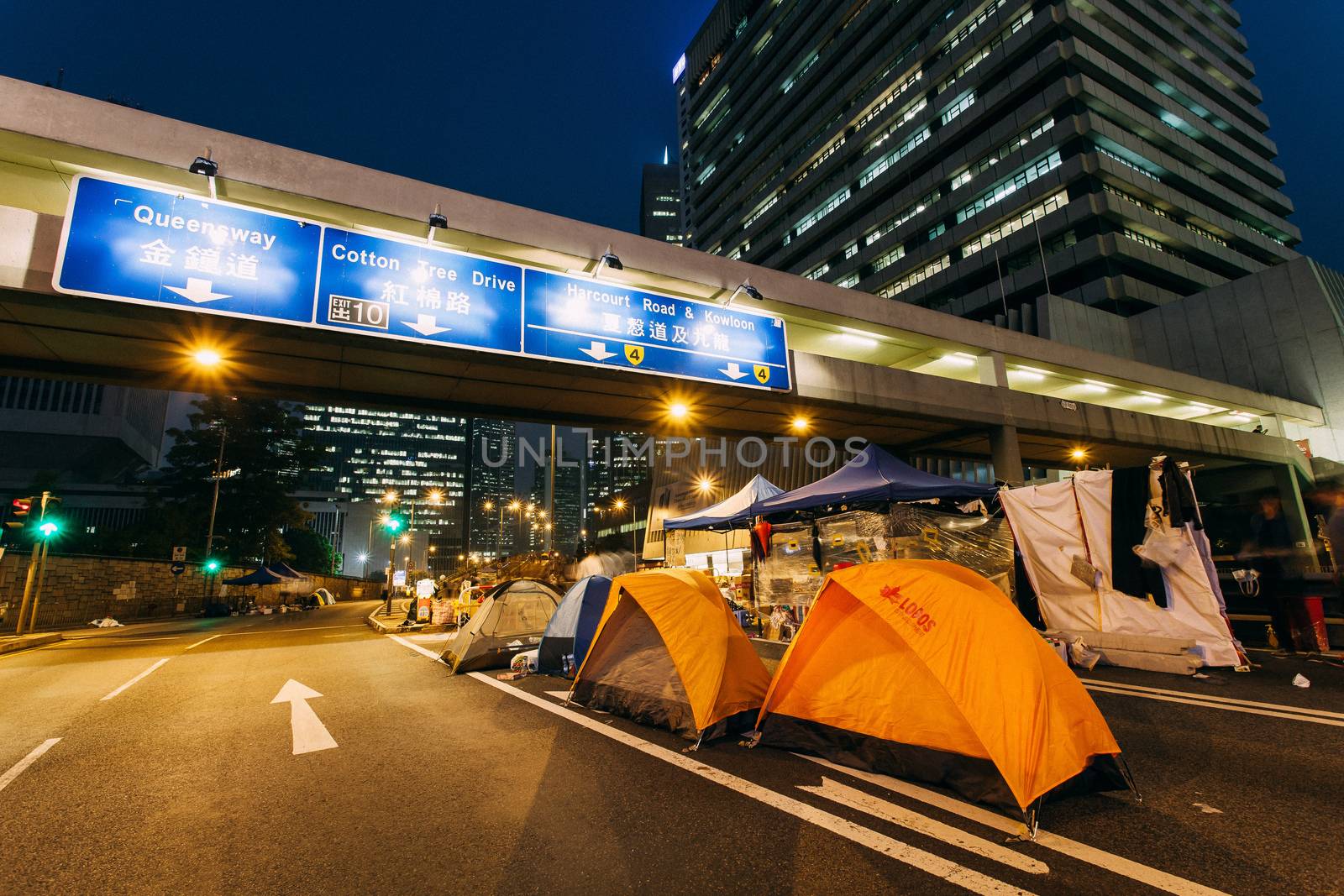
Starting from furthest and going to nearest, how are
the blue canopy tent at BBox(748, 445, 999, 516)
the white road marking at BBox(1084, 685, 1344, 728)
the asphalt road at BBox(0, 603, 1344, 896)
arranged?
the blue canopy tent at BBox(748, 445, 999, 516), the white road marking at BBox(1084, 685, 1344, 728), the asphalt road at BBox(0, 603, 1344, 896)

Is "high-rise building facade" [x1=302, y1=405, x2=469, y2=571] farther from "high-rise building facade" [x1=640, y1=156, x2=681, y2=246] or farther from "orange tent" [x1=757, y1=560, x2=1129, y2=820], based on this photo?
"orange tent" [x1=757, y1=560, x2=1129, y2=820]

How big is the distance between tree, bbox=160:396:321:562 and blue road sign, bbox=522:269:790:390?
32.1 meters

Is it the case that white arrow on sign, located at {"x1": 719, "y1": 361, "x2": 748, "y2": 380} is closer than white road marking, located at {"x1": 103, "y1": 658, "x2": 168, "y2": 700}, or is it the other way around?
white road marking, located at {"x1": 103, "y1": 658, "x2": 168, "y2": 700}

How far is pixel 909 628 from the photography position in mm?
3891

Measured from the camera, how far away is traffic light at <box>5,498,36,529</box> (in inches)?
559

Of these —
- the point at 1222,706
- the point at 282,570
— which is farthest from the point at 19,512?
the point at 1222,706

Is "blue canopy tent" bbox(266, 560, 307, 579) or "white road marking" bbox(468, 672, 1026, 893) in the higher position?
"blue canopy tent" bbox(266, 560, 307, 579)

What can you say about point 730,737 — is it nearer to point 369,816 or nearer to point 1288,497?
point 369,816

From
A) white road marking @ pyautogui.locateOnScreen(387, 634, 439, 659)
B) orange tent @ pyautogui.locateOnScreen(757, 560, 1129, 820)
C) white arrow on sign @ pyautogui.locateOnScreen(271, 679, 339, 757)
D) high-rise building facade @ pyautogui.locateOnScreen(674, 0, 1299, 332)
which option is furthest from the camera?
high-rise building facade @ pyautogui.locateOnScreen(674, 0, 1299, 332)

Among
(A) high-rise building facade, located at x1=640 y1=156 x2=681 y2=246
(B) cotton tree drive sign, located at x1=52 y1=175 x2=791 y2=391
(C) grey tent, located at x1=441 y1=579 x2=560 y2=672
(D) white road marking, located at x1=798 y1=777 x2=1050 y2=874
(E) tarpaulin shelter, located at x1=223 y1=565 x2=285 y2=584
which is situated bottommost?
(D) white road marking, located at x1=798 y1=777 x2=1050 y2=874

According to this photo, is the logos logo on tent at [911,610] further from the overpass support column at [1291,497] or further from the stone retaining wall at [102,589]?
the overpass support column at [1291,497]

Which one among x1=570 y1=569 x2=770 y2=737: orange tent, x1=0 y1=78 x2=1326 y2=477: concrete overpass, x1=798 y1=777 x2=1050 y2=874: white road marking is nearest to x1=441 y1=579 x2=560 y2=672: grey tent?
x1=570 y1=569 x2=770 y2=737: orange tent

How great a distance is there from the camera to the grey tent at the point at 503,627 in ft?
28.3

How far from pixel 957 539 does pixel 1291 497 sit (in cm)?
2297
